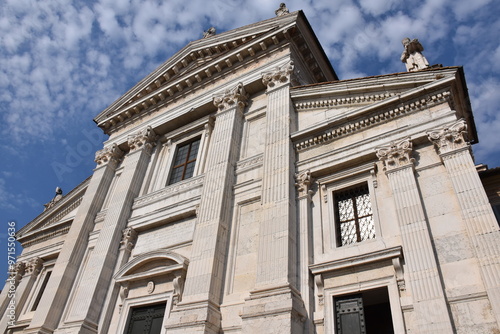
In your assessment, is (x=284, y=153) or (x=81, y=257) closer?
(x=284, y=153)

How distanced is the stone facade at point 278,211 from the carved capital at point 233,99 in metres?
0.07

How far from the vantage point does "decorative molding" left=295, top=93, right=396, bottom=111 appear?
12609mm

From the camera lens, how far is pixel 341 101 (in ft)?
44.6

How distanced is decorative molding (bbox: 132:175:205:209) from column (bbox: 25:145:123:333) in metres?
2.84

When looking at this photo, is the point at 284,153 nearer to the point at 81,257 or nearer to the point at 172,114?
the point at 172,114

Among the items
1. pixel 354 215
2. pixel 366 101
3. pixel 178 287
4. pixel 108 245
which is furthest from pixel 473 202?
pixel 108 245

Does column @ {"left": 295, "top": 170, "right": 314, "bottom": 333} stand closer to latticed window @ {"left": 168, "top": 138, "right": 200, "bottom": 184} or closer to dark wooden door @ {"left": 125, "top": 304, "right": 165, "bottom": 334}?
dark wooden door @ {"left": 125, "top": 304, "right": 165, "bottom": 334}

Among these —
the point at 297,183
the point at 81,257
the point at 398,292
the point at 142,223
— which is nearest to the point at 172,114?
the point at 142,223

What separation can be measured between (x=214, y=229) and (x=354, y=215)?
450cm

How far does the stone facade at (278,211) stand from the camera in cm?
909

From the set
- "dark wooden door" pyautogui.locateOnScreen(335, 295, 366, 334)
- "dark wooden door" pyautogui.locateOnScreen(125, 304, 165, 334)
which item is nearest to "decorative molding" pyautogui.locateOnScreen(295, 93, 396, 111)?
"dark wooden door" pyautogui.locateOnScreen(335, 295, 366, 334)

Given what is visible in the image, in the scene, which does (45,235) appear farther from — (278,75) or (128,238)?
(278,75)

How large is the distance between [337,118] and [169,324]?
819 centimetres

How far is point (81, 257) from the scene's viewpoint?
1719cm
